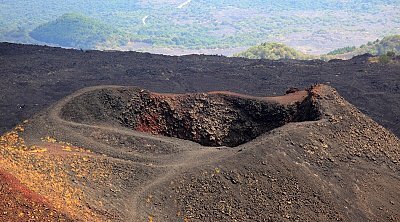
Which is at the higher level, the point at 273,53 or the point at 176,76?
the point at 176,76

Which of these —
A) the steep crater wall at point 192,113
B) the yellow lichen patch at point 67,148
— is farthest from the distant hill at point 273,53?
the yellow lichen patch at point 67,148

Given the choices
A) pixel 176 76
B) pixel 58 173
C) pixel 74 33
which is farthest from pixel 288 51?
pixel 58 173

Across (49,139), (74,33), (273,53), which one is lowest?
(74,33)

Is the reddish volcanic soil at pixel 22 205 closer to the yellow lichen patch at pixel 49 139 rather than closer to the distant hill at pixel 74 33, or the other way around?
the yellow lichen patch at pixel 49 139

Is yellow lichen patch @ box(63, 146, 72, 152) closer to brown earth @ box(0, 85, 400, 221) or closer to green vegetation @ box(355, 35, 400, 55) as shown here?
brown earth @ box(0, 85, 400, 221)

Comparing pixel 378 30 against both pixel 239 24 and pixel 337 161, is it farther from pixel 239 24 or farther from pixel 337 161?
pixel 337 161

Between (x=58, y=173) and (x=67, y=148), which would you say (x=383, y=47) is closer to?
(x=67, y=148)
